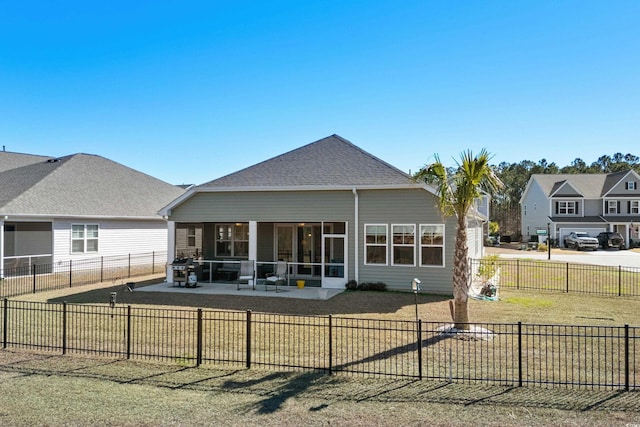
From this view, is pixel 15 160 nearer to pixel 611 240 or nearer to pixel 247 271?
pixel 247 271

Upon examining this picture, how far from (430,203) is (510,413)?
10913 millimetres

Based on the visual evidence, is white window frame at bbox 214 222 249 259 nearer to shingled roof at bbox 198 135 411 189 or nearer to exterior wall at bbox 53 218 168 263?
shingled roof at bbox 198 135 411 189

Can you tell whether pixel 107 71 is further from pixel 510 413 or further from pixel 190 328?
pixel 510 413

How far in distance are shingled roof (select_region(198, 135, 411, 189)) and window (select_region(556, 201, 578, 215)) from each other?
1589 inches

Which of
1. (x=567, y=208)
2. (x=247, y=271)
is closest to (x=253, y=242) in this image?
(x=247, y=271)

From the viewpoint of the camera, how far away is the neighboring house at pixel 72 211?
20375mm

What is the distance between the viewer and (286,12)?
547 inches

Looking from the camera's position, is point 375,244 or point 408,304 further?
point 375,244

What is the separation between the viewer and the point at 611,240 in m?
43.0

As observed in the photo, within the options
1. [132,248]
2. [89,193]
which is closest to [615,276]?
[132,248]

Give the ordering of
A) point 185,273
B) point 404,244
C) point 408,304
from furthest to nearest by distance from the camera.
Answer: point 185,273
point 404,244
point 408,304

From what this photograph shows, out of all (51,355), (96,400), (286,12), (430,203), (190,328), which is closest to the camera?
(96,400)

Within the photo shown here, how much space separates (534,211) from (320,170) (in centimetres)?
4550

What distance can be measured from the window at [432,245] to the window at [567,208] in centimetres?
4170
